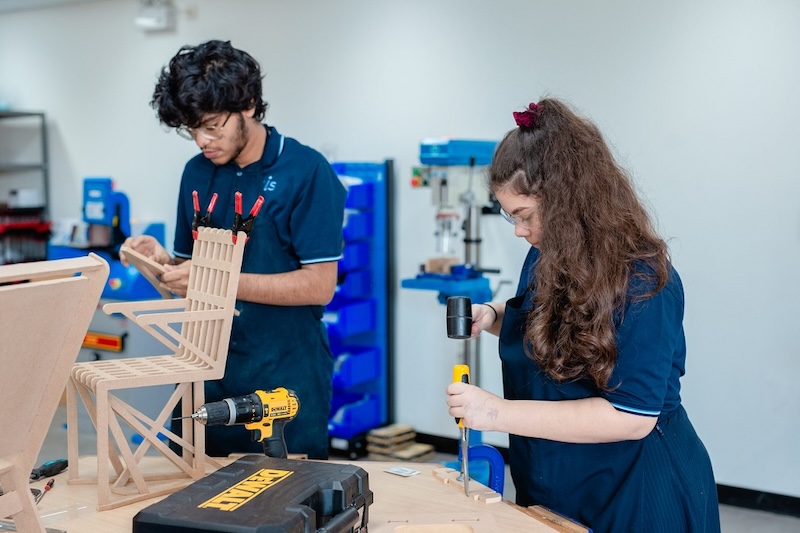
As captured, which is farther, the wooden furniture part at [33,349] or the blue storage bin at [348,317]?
the blue storage bin at [348,317]

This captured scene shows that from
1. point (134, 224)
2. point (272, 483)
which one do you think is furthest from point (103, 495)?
point (134, 224)

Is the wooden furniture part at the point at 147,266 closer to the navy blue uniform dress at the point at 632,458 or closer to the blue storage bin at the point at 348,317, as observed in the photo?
the navy blue uniform dress at the point at 632,458

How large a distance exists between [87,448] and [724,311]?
11.2 feet

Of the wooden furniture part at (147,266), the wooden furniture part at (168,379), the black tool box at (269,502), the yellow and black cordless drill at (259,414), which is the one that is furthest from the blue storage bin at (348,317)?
the black tool box at (269,502)

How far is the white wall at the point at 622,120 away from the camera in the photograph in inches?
147

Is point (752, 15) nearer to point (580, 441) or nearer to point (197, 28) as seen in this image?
point (580, 441)

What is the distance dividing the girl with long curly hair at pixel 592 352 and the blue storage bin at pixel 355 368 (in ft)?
9.22

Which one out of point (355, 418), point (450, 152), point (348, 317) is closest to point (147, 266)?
point (450, 152)

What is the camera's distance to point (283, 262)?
7.13 ft

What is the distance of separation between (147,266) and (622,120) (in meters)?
2.71

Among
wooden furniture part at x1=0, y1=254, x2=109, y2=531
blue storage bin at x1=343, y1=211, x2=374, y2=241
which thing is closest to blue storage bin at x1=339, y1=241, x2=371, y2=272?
blue storage bin at x1=343, y1=211, x2=374, y2=241

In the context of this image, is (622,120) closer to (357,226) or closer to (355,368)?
(357,226)

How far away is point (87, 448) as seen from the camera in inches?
186

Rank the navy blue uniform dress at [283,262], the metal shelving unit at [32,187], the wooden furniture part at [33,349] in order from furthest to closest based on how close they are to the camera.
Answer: the metal shelving unit at [32,187], the navy blue uniform dress at [283,262], the wooden furniture part at [33,349]
